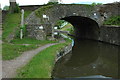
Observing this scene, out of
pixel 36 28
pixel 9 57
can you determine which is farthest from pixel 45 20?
pixel 9 57

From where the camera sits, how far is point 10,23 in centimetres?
1738

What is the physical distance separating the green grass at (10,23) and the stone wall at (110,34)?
8560mm

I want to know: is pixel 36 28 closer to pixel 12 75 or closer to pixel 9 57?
pixel 9 57

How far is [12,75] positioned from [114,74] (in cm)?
470

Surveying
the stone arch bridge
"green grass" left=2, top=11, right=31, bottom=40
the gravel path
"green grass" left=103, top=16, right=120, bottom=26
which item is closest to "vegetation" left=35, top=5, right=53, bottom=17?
the stone arch bridge

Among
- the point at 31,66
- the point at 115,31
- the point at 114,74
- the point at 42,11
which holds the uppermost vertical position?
the point at 42,11

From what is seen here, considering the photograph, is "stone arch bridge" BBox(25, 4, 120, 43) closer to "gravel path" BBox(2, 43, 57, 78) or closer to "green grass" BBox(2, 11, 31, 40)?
"green grass" BBox(2, 11, 31, 40)

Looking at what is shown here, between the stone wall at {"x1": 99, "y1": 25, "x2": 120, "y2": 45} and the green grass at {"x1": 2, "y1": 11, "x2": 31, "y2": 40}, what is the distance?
856 centimetres

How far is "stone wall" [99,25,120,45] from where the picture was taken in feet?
57.1

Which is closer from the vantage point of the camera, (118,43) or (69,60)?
(69,60)

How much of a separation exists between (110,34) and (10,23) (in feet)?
32.2

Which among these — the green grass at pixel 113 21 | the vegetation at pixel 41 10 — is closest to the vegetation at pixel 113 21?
the green grass at pixel 113 21

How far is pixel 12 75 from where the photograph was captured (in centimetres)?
618

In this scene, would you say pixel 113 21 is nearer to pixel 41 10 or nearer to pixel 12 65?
pixel 41 10
